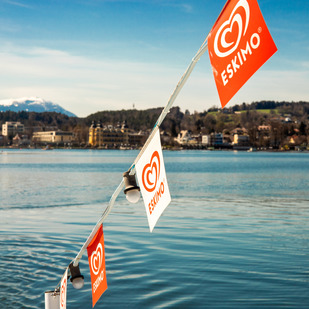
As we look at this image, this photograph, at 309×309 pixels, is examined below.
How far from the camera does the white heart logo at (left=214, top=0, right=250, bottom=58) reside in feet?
10.3

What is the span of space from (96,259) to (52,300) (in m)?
0.86

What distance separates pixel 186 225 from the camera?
16922 mm

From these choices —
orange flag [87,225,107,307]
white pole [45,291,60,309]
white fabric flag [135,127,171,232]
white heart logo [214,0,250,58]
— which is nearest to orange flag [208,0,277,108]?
white heart logo [214,0,250,58]

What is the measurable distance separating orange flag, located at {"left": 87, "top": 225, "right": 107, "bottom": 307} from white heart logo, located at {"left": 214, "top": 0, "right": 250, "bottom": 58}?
2020 mm

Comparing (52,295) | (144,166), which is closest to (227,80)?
(144,166)

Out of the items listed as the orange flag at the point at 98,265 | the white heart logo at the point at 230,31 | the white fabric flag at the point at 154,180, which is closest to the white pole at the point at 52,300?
the orange flag at the point at 98,265

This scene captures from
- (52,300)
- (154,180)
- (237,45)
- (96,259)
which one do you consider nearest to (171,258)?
(52,300)

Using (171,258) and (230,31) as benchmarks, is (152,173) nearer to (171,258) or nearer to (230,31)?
(230,31)

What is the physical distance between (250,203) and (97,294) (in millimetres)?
21859

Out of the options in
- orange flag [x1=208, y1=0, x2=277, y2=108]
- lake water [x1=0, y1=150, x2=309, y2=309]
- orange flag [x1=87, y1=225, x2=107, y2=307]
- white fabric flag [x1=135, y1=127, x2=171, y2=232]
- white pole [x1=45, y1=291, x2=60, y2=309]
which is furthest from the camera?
lake water [x1=0, y1=150, x2=309, y2=309]

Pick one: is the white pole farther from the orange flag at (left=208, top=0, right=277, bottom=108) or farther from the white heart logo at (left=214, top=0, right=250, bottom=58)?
the white heart logo at (left=214, top=0, right=250, bottom=58)

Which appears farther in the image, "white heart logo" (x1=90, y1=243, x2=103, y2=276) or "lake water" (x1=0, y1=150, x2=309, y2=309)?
"lake water" (x1=0, y1=150, x2=309, y2=309)

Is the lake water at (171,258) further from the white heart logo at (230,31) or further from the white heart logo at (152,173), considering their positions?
the white heart logo at (230,31)

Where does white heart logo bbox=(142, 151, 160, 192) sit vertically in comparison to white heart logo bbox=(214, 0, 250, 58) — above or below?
below
